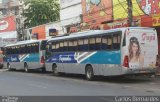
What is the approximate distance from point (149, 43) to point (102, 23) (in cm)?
1082

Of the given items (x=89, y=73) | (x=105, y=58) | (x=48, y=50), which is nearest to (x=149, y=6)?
(x=89, y=73)

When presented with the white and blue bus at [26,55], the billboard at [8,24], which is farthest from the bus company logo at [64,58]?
the billboard at [8,24]

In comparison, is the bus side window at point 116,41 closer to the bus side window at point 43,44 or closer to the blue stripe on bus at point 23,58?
the bus side window at point 43,44

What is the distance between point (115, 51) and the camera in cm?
→ 2150

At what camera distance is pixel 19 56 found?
37062 mm

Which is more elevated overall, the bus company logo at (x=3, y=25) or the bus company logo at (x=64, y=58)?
the bus company logo at (x=3, y=25)

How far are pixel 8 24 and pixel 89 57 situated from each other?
39.9 meters

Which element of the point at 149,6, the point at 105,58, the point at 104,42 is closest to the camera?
the point at 105,58

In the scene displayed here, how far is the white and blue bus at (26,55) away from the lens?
32719 millimetres

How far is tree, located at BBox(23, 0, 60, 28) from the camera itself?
191ft

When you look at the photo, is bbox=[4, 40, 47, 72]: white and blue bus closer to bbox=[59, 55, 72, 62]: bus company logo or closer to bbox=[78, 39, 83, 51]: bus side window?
bbox=[59, 55, 72, 62]: bus company logo

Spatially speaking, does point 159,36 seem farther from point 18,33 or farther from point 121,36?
point 18,33

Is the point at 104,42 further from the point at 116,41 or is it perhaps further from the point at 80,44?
the point at 80,44

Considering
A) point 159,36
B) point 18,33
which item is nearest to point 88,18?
point 159,36
